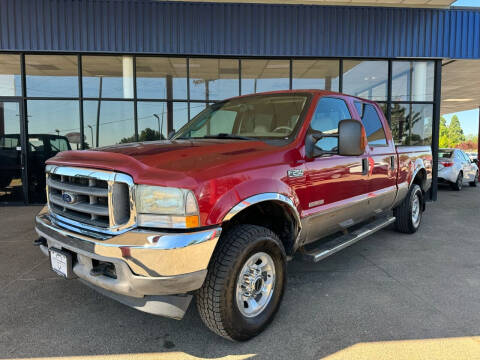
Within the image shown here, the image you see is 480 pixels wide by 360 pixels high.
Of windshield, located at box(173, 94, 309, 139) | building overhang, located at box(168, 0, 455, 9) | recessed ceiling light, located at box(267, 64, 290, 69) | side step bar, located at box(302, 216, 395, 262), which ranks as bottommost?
side step bar, located at box(302, 216, 395, 262)

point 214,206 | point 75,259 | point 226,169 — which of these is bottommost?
point 75,259

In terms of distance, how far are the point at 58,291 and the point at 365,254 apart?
373 centimetres

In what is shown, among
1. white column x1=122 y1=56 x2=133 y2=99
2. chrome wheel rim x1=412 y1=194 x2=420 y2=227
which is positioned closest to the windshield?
chrome wheel rim x1=412 y1=194 x2=420 y2=227

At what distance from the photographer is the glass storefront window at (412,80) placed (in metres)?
9.30

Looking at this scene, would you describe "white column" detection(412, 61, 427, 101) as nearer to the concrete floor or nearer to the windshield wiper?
the concrete floor

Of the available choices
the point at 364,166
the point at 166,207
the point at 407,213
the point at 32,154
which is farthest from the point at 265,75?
the point at 166,207

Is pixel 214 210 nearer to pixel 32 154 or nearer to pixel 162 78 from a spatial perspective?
pixel 162 78

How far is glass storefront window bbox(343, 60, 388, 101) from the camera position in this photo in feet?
30.5

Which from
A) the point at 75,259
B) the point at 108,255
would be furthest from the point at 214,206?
the point at 75,259

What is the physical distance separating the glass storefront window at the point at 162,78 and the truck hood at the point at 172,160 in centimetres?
655

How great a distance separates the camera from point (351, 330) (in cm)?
275

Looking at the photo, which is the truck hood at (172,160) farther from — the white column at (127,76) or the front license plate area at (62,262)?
the white column at (127,76)

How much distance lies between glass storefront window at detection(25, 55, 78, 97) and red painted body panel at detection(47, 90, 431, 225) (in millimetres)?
6916

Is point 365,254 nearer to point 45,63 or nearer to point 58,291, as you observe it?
point 58,291
